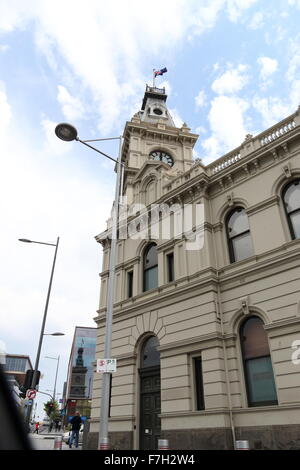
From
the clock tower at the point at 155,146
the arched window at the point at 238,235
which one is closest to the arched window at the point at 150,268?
the arched window at the point at 238,235

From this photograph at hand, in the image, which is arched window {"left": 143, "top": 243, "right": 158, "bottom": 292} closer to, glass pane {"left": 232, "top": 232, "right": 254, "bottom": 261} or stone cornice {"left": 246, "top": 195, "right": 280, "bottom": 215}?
glass pane {"left": 232, "top": 232, "right": 254, "bottom": 261}

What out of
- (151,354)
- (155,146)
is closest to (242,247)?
(151,354)

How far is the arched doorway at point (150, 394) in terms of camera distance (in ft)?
50.8

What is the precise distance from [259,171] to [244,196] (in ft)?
4.29

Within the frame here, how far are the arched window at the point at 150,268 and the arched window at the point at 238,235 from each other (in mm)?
4617

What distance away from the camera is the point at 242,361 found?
13688 mm

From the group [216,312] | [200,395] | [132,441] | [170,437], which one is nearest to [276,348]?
[216,312]

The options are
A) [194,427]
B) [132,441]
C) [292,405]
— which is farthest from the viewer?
[132,441]

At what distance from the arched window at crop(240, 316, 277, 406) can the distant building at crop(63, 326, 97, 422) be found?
74.3m

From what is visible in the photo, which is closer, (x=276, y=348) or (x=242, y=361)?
(x=276, y=348)

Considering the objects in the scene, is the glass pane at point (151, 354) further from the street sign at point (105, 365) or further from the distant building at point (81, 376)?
the distant building at point (81, 376)

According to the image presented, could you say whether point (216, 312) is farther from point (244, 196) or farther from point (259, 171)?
point (259, 171)

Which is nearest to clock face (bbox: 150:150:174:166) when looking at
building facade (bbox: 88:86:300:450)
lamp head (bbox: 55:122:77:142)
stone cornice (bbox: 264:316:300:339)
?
building facade (bbox: 88:86:300:450)

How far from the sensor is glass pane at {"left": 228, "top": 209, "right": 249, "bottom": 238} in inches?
635
